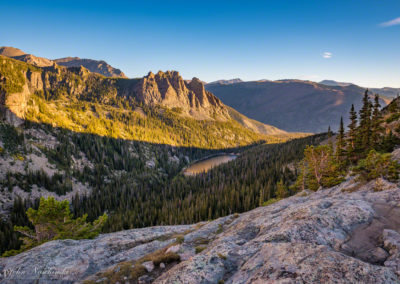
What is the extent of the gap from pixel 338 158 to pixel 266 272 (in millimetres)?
48707

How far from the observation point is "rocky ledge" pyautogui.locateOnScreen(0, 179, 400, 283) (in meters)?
5.79

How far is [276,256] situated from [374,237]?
4.79m

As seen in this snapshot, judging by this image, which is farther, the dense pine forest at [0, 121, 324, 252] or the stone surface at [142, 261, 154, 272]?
the dense pine forest at [0, 121, 324, 252]

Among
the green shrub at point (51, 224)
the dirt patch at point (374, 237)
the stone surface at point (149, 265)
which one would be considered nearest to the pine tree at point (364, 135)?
the dirt patch at point (374, 237)

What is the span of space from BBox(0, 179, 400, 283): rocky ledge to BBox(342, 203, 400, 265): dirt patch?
0.03 meters

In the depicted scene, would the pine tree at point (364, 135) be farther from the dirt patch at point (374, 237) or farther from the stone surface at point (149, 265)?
the stone surface at point (149, 265)

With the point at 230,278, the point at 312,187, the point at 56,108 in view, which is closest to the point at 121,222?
the point at 312,187

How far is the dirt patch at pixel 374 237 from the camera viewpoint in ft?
22.0

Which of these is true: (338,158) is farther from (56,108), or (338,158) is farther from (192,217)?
(56,108)

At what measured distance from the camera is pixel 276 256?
7.19m

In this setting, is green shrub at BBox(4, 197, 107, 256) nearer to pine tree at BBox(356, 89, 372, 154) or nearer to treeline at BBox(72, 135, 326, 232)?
treeline at BBox(72, 135, 326, 232)

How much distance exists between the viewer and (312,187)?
3281cm

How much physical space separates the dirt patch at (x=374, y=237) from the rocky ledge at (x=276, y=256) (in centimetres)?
3

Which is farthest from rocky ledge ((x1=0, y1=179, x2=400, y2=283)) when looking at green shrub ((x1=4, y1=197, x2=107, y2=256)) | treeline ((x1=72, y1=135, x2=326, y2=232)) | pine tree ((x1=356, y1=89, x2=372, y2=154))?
treeline ((x1=72, y1=135, x2=326, y2=232))
